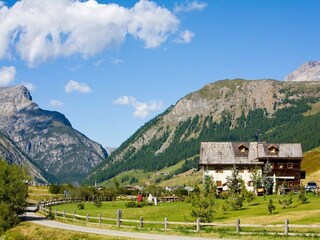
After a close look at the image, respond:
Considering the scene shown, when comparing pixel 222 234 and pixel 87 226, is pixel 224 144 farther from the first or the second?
pixel 222 234

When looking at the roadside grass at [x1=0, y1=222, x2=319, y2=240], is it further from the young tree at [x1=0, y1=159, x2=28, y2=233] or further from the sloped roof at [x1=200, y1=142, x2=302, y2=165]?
the sloped roof at [x1=200, y1=142, x2=302, y2=165]

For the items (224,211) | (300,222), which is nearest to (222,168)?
(224,211)

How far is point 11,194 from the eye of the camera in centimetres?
6494

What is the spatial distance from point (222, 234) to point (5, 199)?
35417 mm

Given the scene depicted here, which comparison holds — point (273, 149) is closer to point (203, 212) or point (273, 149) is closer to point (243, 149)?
point (243, 149)

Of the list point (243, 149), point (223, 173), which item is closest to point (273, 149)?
point (243, 149)

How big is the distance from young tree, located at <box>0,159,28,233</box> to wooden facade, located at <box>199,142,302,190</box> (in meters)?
50.4

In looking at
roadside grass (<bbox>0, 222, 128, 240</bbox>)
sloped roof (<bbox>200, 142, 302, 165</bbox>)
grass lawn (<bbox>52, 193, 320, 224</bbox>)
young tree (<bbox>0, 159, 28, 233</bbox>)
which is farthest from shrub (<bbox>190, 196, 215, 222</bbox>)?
sloped roof (<bbox>200, 142, 302, 165</bbox>)

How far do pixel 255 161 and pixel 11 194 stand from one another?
5921cm

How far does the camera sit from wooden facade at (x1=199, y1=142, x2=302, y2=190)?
107500 mm

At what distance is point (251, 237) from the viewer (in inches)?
1497

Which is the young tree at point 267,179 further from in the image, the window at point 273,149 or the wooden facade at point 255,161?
the window at point 273,149

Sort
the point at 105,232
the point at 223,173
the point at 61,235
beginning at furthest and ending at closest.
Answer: the point at 223,173 < the point at 61,235 < the point at 105,232

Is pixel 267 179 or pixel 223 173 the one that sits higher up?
pixel 223 173
